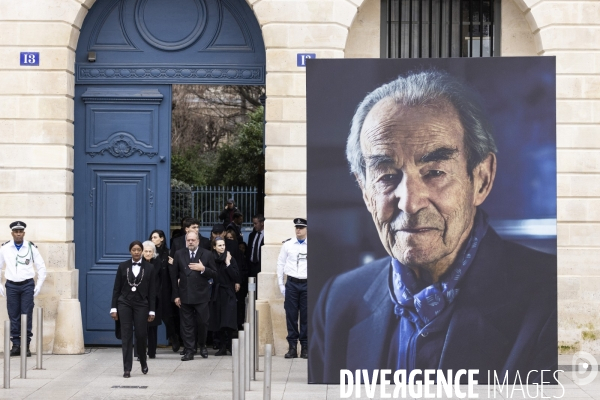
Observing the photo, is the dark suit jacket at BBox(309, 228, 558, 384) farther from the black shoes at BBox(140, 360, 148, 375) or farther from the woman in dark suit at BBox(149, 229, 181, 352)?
the woman in dark suit at BBox(149, 229, 181, 352)

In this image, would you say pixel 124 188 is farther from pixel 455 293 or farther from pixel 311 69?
pixel 455 293

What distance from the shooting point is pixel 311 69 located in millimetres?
11508

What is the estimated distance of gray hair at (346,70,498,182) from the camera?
444 inches

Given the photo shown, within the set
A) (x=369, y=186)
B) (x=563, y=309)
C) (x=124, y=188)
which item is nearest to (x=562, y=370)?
(x=563, y=309)

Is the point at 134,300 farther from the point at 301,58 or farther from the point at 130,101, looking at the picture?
the point at 301,58

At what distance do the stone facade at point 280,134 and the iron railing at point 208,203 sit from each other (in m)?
2.02

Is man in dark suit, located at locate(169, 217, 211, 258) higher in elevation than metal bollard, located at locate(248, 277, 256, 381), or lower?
higher

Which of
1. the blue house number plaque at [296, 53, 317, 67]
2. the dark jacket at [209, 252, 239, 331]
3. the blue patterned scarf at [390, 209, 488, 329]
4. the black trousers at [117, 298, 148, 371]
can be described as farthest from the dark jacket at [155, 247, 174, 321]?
the blue patterned scarf at [390, 209, 488, 329]

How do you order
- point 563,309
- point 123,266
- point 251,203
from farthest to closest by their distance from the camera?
1. point 251,203
2. point 563,309
3. point 123,266

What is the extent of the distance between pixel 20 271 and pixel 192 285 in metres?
2.50

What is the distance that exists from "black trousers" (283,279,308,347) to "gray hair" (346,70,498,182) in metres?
3.84

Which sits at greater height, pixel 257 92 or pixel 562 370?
pixel 257 92

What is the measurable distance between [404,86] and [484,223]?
70.6 inches

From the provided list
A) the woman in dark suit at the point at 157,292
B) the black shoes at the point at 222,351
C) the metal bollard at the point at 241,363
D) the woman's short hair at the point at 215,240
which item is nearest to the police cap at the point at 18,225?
the woman in dark suit at the point at 157,292
